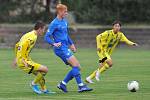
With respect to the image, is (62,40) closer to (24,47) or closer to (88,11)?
(24,47)

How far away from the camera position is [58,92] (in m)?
17.0

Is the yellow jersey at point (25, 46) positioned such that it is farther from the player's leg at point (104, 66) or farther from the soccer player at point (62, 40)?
the player's leg at point (104, 66)

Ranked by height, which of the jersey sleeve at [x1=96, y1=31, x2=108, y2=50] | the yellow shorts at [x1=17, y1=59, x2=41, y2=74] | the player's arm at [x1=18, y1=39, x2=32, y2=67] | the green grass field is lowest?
the green grass field

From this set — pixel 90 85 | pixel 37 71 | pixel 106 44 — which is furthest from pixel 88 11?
pixel 37 71

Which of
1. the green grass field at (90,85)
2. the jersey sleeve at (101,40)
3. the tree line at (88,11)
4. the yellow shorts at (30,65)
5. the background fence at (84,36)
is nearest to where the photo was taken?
the green grass field at (90,85)

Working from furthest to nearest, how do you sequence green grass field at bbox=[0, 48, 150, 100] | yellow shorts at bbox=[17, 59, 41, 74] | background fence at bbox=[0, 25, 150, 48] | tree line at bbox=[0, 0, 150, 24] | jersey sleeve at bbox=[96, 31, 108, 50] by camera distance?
A: tree line at bbox=[0, 0, 150, 24]
background fence at bbox=[0, 25, 150, 48]
jersey sleeve at bbox=[96, 31, 108, 50]
yellow shorts at bbox=[17, 59, 41, 74]
green grass field at bbox=[0, 48, 150, 100]

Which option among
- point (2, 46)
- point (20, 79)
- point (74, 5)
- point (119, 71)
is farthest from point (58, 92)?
point (74, 5)

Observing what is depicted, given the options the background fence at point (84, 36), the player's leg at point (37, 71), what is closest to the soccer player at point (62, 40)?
the player's leg at point (37, 71)

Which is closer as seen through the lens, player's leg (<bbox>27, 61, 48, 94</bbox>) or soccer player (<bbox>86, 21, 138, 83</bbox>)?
player's leg (<bbox>27, 61, 48, 94</bbox>)

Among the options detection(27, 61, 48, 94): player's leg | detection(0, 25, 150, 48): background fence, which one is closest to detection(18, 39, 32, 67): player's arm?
detection(27, 61, 48, 94): player's leg

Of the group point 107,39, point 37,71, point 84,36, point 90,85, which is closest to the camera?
point 37,71

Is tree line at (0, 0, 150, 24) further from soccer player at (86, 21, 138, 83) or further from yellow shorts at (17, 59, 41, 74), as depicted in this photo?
yellow shorts at (17, 59, 41, 74)

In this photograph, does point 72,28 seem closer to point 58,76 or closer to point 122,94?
point 58,76

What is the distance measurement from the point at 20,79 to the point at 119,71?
16.8 feet
